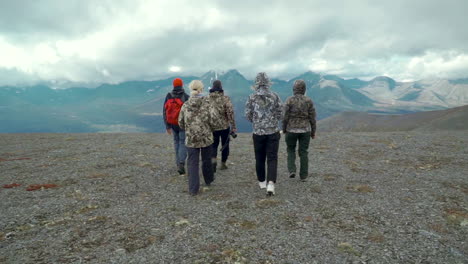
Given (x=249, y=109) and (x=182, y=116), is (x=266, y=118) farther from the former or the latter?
(x=182, y=116)

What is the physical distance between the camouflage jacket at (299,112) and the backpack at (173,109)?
186 inches

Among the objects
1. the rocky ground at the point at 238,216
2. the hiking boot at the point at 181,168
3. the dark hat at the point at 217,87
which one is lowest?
the rocky ground at the point at 238,216

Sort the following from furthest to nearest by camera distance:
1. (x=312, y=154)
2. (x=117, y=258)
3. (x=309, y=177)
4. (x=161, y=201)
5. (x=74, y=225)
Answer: (x=312, y=154)
(x=309, y=177)
(x=161, y=201)
(x=74, y=225)
(x=117, y=258)

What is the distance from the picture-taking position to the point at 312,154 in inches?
725

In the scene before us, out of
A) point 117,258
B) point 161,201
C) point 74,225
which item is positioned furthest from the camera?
point 161,201

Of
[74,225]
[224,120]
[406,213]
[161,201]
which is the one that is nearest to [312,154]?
[224,120]

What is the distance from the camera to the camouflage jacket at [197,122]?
9758 mm

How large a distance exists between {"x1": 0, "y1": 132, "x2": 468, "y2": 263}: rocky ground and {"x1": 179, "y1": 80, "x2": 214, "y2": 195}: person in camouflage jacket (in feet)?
3.86

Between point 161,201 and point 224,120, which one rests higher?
point 224,120

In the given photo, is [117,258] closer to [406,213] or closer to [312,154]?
[406,213]

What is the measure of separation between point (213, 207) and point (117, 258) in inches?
138

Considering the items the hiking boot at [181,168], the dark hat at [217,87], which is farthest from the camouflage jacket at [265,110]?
the hiking boot at [181,168]

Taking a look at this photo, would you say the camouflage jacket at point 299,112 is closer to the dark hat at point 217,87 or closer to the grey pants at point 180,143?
the dark hat at point 217,87

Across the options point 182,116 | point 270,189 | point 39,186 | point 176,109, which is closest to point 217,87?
point 176,109
